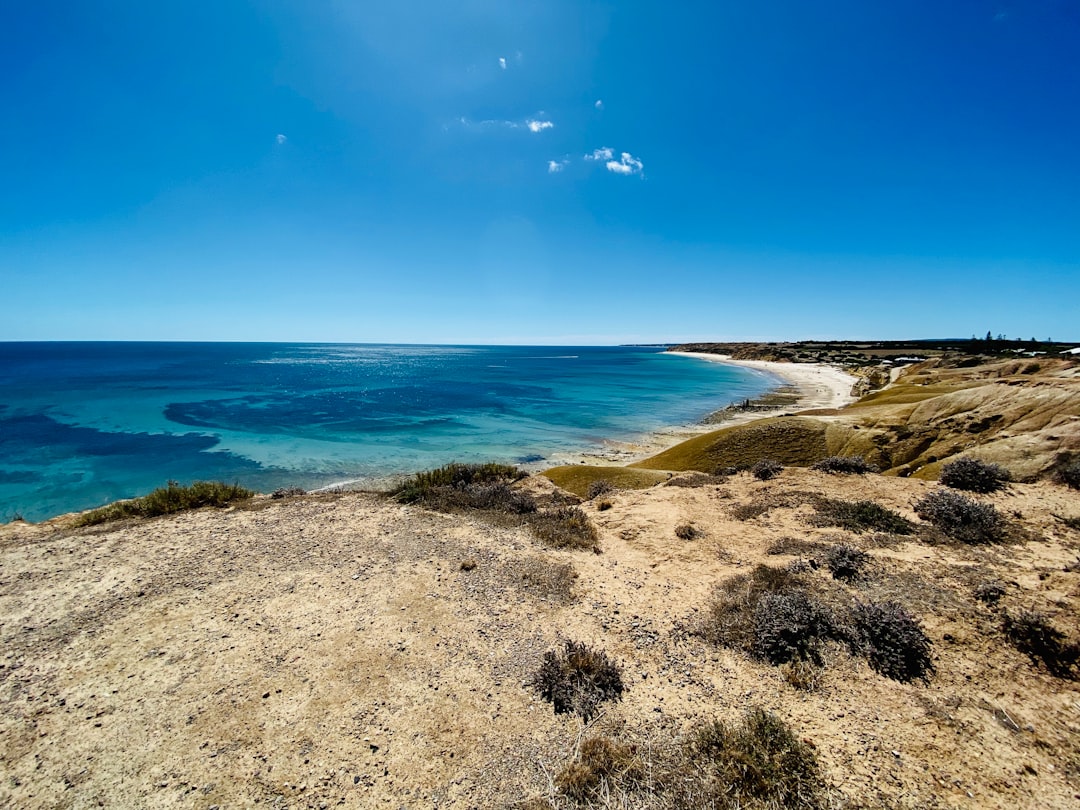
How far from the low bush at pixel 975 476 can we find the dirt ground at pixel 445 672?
1.44ft

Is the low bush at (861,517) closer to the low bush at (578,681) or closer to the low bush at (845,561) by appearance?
the low bush at (845,561)

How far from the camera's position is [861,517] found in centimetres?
1046

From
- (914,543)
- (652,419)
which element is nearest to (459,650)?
(914,543)

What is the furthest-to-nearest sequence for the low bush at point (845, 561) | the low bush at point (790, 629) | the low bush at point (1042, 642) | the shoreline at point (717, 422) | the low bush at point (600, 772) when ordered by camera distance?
the shoreline at point (717, 422) < the low bush at point (845, 561) < the low bush at point (790, 629) < the low bush at point (1042, 642) < the low bush at point (600, 772)

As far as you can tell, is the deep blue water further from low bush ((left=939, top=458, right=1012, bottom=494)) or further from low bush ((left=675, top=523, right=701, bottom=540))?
low bush ((left=939, top=458, right=1012, bottom=494))

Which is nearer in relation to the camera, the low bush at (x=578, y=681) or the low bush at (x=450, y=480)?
the low bush at (x=578, y=681)

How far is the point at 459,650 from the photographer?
266 inches

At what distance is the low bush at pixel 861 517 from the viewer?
9828mm

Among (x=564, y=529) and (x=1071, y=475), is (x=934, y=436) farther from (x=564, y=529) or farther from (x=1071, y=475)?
(x=564, y=529)

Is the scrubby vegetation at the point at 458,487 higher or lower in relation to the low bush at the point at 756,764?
lower

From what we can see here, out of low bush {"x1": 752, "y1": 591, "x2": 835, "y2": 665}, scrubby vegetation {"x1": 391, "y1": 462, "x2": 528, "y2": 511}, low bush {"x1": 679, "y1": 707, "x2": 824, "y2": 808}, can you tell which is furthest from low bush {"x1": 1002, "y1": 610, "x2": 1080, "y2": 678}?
scrubby vegetation {"x1": 391, "y1": 462, "x2": 528, "y2": 511}

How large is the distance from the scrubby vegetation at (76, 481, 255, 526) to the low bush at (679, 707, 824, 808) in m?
15.4

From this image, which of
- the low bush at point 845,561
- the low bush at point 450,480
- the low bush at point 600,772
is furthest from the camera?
the low bush at point 450,480

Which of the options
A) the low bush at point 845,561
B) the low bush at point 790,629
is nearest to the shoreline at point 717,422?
the low bush at point 845,561
